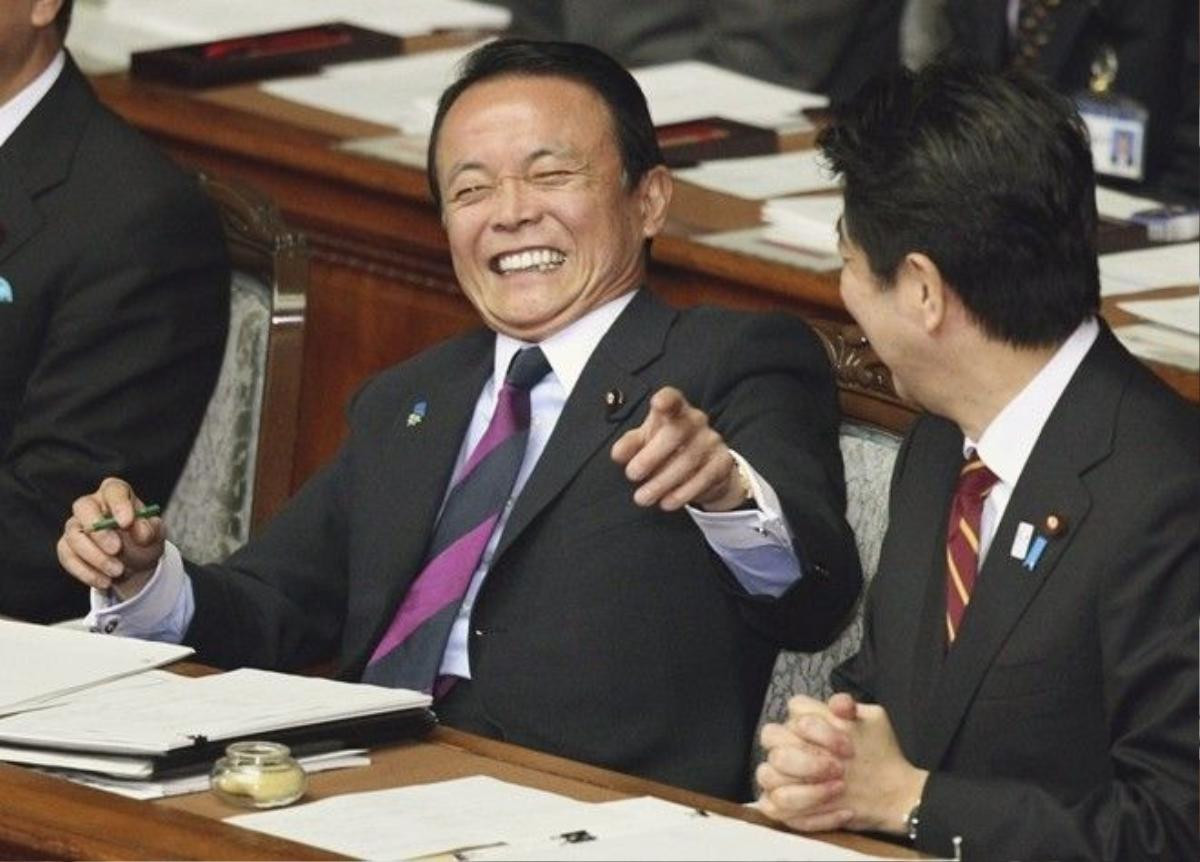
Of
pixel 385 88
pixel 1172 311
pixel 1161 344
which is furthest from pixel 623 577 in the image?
pixel 385 88

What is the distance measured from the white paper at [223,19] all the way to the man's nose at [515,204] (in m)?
2.05

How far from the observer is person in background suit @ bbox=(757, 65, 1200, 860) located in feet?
9.10

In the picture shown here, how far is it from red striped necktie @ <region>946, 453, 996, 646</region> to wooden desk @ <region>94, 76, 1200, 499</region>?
110cm

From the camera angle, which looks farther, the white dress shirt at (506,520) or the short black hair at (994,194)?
the white dress shirt at (506,520)

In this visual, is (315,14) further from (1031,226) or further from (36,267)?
(1031,226)

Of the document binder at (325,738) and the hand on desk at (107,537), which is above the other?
the hand on desk at (107,537)

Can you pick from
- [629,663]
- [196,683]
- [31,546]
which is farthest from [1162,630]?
[31,546]

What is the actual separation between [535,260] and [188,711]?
0.84 meters

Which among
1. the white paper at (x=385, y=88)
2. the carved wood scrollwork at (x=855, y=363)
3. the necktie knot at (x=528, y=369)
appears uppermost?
the white paper at (x=385, y=88)

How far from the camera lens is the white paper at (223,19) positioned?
18.3ft

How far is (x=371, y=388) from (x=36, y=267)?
0.64 m

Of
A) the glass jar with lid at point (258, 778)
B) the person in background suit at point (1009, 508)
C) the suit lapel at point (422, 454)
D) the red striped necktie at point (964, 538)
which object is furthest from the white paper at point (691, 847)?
the suit lapel at point (422, 454)

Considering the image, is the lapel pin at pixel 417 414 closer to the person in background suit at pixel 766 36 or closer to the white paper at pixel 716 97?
the white paper at pixel 716 97

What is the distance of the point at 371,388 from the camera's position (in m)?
3.69
